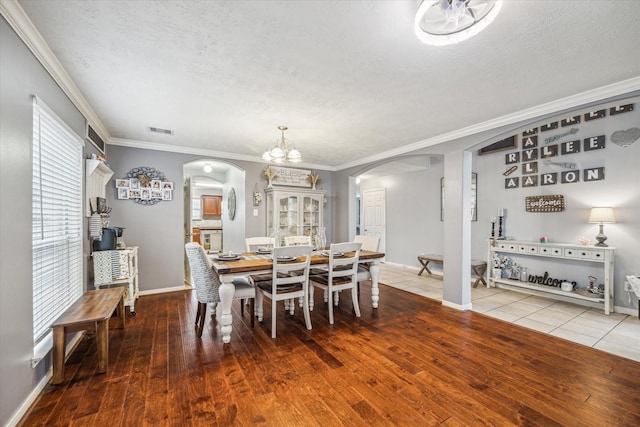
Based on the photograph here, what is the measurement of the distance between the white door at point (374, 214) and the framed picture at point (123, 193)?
5.35m

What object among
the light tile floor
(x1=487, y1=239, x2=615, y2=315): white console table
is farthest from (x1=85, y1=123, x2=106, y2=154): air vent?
(x1=487, y1=239, x2=615, y2=315): white console table

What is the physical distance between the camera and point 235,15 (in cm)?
158

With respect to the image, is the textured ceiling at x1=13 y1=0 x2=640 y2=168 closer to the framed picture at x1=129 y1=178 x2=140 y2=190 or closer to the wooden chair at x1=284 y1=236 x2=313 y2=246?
the framed picture at x1=129 y1=178 x2=140 y2=190

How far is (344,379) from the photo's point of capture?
2084 millimetres

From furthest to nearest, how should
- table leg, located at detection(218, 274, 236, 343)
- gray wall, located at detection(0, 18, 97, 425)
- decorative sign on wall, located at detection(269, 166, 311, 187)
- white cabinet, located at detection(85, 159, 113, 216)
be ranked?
decorative sign on wall, located at detection(269, 166, 311, 187), white cabinet, located at detection(85, 159, 113, 216), table leg, located at detection(218, 274, 236, 343), gray wall, located at detection(0, 18, 97, 425)

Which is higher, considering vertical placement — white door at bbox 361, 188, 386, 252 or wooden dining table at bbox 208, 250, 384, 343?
white door at bbox 361, 188, 386, 252

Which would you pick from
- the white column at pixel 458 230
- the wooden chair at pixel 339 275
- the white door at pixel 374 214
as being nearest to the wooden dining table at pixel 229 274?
the wooden chair at pixel 339 275

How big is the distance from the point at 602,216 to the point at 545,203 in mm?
793

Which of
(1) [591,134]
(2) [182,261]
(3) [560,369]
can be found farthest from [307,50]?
(1) [591,134]

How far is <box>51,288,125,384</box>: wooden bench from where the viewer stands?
2.00m

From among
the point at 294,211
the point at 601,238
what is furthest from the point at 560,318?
the point at 294,211

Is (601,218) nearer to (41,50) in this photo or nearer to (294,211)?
(294,211)

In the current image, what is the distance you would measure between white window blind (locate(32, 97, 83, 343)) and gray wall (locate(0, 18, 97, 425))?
0.13 metres

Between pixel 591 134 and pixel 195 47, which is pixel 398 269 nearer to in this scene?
pixel 591 134
